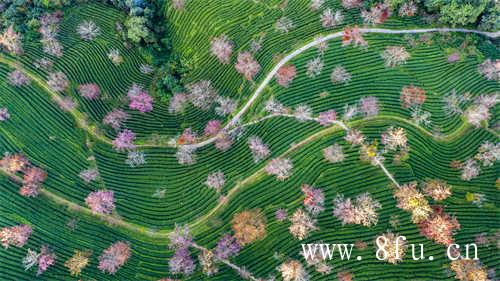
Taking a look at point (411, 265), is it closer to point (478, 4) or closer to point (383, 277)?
point (383, 277)

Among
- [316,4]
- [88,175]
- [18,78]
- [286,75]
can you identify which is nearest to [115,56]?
[18,78]

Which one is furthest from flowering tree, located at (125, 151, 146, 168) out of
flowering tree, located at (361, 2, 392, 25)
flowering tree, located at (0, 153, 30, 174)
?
flowering tree, located at (361, 2, 392, 25)

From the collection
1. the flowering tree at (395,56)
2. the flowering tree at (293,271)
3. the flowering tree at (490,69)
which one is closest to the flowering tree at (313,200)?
the flowering tree at (293,271)

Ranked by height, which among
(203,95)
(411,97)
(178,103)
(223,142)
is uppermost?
(411,97)

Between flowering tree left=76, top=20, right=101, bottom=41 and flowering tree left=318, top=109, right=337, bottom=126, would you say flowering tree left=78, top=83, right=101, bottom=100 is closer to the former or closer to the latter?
flowering tree left=76, top=20, right=101, bottom=41

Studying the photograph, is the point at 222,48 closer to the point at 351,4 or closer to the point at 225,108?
the point at 225,108

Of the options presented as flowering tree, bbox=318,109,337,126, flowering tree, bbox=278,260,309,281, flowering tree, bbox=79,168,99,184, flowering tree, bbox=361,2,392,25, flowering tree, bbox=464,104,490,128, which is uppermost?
flowering tree, bbox=361,2,392,25

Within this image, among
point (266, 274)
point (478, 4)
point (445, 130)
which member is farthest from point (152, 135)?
point (478, 4)
